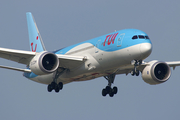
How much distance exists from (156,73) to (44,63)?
485 inches

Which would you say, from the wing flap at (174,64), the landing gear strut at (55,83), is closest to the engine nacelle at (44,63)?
the landing gear strut at (55,83)

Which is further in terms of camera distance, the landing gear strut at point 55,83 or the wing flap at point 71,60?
the landing gear strut at point 55,83

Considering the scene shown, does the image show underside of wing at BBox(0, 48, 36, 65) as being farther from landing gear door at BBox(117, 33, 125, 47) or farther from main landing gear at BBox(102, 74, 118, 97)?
main landing gear at BBox(102, 74, 118, 97)

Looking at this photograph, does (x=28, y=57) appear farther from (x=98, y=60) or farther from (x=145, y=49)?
(x=145, y=49)

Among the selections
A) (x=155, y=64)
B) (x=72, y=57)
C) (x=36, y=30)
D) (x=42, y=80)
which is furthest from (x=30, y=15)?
(x=155, y=64)

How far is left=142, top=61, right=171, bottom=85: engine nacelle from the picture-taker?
37.4 metres

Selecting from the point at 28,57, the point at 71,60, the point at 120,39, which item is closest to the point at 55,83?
the point at 71,60

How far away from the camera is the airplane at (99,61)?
3172 centimetres

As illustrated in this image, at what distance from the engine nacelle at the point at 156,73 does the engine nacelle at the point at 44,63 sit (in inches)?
396

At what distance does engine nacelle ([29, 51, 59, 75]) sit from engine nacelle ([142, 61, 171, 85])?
1007cm

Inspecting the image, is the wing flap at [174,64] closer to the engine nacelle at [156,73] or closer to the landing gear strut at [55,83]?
the engine nacelle at [156,73]

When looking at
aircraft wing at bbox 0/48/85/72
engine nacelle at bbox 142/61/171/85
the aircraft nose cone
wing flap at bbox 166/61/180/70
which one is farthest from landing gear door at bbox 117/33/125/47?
wing flap at bbox 166/61/180/70

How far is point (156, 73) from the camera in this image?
38.2m

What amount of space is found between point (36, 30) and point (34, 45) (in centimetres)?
264
